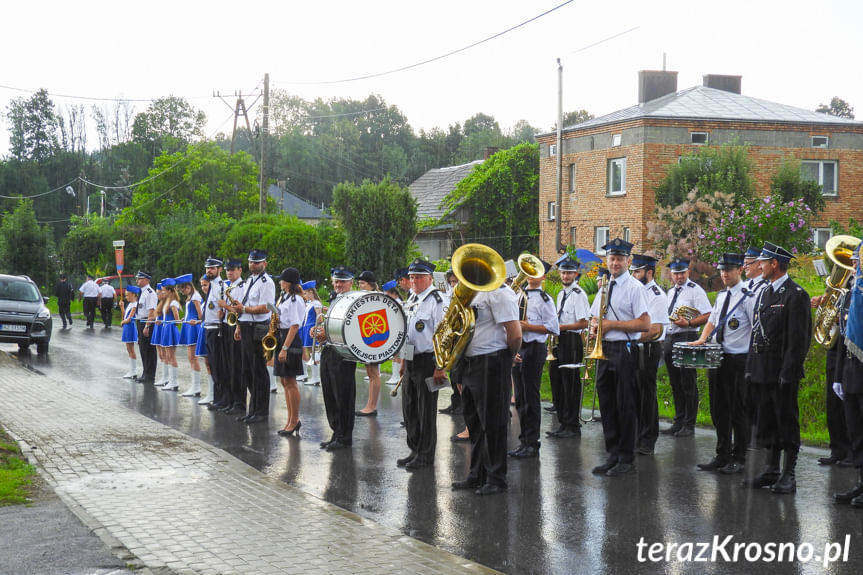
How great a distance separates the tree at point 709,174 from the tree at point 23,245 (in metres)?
30.7

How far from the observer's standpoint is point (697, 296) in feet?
39.5

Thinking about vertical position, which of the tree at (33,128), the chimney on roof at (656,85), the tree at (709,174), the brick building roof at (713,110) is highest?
the tree at (33,128)

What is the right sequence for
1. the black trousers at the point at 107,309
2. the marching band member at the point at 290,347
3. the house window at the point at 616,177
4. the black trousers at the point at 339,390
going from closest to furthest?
the black trousers at the point at 339,390, the marching band member at the point at 290,347, the black trousers at the point at 107,309, the house window at the point at 616,177

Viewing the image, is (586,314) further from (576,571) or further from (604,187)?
(604,187)

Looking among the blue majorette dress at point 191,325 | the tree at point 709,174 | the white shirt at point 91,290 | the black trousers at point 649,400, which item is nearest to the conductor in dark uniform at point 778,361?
the black trousers at point 649,400

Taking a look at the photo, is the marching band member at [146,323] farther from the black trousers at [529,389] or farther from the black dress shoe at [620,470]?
the black dress shoe at [620,470]

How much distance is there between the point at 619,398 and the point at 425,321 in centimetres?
214

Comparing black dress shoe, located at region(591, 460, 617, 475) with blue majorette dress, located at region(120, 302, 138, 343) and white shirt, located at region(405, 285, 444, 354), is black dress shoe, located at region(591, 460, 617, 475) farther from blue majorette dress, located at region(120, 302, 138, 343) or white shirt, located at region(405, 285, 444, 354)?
blue majorette dress, located at region(120, 302, 138, 343)

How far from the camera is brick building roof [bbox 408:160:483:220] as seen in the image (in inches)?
2254

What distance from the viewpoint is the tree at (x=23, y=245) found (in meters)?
47.0

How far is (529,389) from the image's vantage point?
10.9 meters

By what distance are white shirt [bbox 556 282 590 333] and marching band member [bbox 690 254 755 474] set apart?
249 centimetres

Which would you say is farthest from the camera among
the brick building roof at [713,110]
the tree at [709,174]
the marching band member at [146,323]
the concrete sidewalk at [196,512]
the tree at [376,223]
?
the tree at [376,223]

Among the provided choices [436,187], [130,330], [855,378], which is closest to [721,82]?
[436,187]
